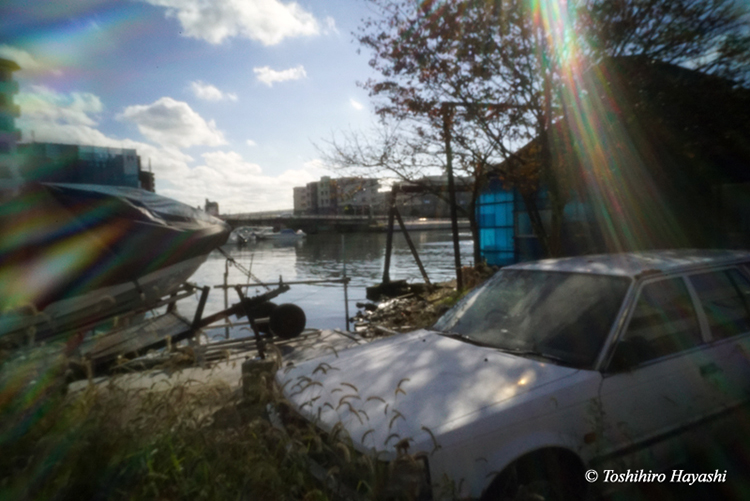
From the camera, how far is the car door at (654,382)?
303 cm

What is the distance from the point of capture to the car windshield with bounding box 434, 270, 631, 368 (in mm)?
3360

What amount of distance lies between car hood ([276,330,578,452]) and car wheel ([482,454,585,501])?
1.17ft

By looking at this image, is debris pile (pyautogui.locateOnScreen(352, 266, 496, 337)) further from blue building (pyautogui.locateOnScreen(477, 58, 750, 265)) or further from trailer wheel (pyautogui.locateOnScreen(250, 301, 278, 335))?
blue building (pyautogui.locateOnScreen(477, 58, 750, 265))

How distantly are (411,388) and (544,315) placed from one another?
1.34 metres

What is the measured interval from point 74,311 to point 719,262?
7803 mm

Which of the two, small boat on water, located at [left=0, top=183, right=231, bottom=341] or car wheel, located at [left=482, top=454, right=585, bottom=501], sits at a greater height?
small boat on water, located at [left=0, top=183, right=231, bottom=341]

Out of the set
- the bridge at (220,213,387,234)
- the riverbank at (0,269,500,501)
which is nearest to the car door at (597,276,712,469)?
the riverbank at (0,269,500,501)

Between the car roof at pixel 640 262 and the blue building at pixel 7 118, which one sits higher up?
the blue building at pixel 7 118

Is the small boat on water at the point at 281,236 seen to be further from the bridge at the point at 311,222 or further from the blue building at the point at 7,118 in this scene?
the blue building at the point at 7,118

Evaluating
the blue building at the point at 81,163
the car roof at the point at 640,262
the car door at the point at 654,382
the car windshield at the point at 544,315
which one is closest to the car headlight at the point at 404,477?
the car door at the point at 654,382

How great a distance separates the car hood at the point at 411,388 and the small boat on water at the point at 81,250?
4354 millimetres

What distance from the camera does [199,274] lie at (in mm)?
22031

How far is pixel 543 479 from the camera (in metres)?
2.74

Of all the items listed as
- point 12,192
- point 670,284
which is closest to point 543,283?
point 670,284
